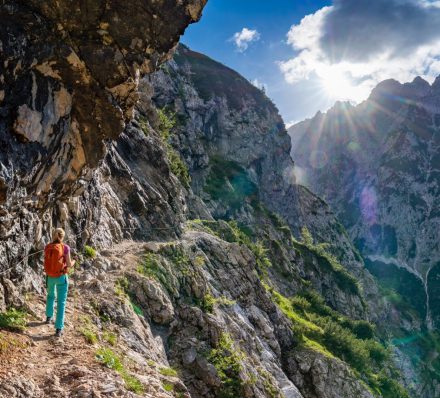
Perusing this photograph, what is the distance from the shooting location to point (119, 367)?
10.6m

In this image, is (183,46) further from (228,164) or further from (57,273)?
(57,273)

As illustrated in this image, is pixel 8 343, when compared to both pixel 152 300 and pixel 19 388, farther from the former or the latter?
pixel 152 300

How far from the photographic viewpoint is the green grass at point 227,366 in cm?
1634

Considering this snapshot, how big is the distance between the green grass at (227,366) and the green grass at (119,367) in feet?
21.4

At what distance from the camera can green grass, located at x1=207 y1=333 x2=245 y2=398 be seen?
643 inches

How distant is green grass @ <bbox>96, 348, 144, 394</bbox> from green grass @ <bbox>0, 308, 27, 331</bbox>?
2.04 meters

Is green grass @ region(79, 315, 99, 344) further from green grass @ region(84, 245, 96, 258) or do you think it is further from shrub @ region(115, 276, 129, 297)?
green grass @ region(84, 245, 96, 258)

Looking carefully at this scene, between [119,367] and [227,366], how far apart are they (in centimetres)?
769

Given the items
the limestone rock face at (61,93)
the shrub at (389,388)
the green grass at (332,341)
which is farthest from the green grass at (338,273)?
the limestone rock face at (61,93)

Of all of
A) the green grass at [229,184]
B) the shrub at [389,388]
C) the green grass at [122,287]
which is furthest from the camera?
→ the green grass at [229,184]

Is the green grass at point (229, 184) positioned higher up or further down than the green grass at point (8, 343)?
higher up

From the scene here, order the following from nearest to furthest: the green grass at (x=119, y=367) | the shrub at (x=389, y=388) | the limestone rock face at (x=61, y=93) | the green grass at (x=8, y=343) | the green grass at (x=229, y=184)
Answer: the green grass at (x=8, y=343) → the green grass at (x=119, y=367) → the limestone rock face at (x=61, y=93) → the shrub at (x=389, y=388) → the green grass at (x=229, y=184)

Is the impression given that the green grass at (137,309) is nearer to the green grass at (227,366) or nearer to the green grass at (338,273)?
the green grass at (227,366)

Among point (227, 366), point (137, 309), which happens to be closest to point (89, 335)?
point (137, 309)
